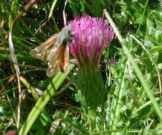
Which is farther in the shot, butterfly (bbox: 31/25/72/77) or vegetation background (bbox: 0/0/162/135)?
vegetation background (bbox: 0/0/162/135)

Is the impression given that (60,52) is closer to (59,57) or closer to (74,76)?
(59,57)

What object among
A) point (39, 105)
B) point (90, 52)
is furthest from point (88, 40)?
point (39, 105)

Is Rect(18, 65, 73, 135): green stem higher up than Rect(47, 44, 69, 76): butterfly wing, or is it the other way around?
Rect(47, 44, 69, 76): butterfly wing

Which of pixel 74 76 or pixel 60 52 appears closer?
pixel 60 52

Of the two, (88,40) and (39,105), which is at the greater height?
(88,40)
